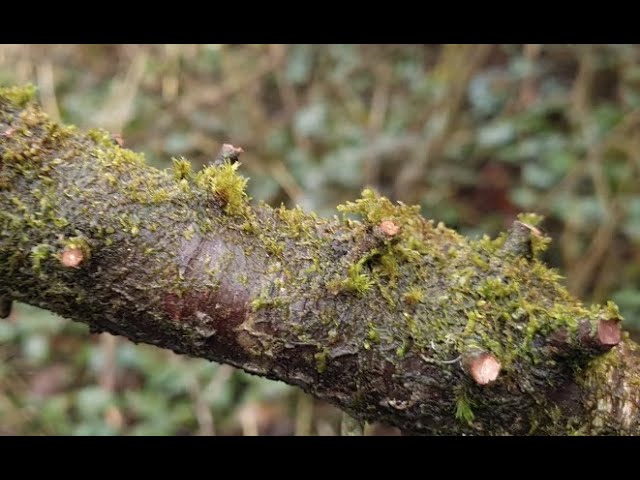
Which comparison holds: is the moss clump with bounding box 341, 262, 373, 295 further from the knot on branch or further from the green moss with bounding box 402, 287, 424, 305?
the knot on branch

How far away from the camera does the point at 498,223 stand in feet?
9.03

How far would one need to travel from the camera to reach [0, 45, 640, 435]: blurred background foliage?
2.50m

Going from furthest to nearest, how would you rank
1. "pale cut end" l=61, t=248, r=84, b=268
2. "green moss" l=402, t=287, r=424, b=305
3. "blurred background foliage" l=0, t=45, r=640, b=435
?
"blurred background foliage" l=0, t=45, r=640, b=435, "green moss" l=402, t=287, r=424, b=305, "pale cut end" l=61, t=248, r=84, b=268

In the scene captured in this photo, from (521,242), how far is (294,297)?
393 millimetres

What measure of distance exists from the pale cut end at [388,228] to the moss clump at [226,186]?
0.21m

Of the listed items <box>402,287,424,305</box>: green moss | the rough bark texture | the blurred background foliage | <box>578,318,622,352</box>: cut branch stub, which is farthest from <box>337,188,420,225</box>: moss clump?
the blurred background foliage

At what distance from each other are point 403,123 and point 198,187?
2.31m

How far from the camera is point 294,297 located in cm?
94

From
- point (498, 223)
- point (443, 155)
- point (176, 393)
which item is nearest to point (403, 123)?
point (443, 155)

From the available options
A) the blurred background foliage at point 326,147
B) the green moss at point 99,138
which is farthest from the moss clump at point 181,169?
the blurred background foliage at point 326,147

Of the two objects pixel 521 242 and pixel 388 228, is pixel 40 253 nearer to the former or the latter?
pixel 388 228

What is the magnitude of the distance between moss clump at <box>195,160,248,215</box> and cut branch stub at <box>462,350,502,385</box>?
0.40 metres

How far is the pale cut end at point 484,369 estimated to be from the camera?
0.90 metres

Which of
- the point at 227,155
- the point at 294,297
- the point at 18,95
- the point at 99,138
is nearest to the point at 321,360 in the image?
the point at 294,297
